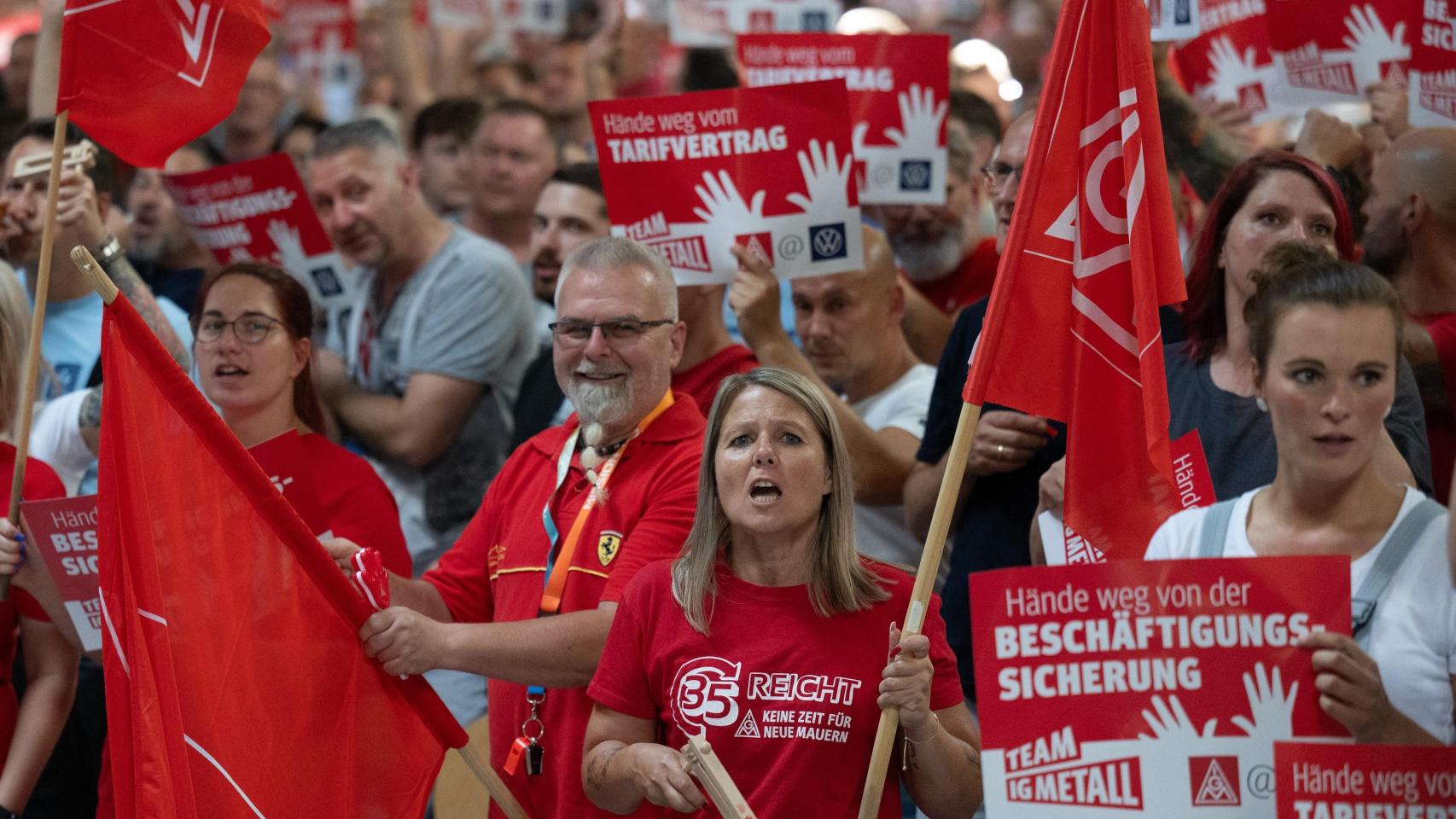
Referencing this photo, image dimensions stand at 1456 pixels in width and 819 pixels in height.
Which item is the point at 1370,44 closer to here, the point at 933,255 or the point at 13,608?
the point at 933,255

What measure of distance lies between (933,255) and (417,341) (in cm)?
175

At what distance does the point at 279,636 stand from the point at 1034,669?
160cm

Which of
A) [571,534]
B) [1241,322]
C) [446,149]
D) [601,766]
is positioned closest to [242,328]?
[571,534]

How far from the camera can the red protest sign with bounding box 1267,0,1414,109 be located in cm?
518

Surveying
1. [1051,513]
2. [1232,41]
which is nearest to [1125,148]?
[1051,513]

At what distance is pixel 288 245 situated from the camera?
19.5ft

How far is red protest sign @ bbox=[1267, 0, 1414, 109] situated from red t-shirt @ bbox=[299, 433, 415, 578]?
302cm

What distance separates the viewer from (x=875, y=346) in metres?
5.09

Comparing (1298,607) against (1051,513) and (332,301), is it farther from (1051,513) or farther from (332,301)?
(332,301)

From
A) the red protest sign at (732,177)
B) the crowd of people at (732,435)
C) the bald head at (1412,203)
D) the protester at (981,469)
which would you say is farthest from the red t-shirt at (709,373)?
the bald head at (1412,203)

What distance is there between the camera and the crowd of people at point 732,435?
3080 millimetres

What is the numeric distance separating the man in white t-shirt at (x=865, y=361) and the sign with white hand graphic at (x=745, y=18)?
2.08m

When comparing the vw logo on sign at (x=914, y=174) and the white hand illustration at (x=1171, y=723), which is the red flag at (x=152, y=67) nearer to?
the vw logo on sign at (x=914, y=174)

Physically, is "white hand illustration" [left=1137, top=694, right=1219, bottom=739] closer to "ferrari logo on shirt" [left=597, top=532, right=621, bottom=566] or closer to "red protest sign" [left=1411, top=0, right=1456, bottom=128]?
"ferrari logo on shirt" [left=597, top=532, right=621, bottom=566]
